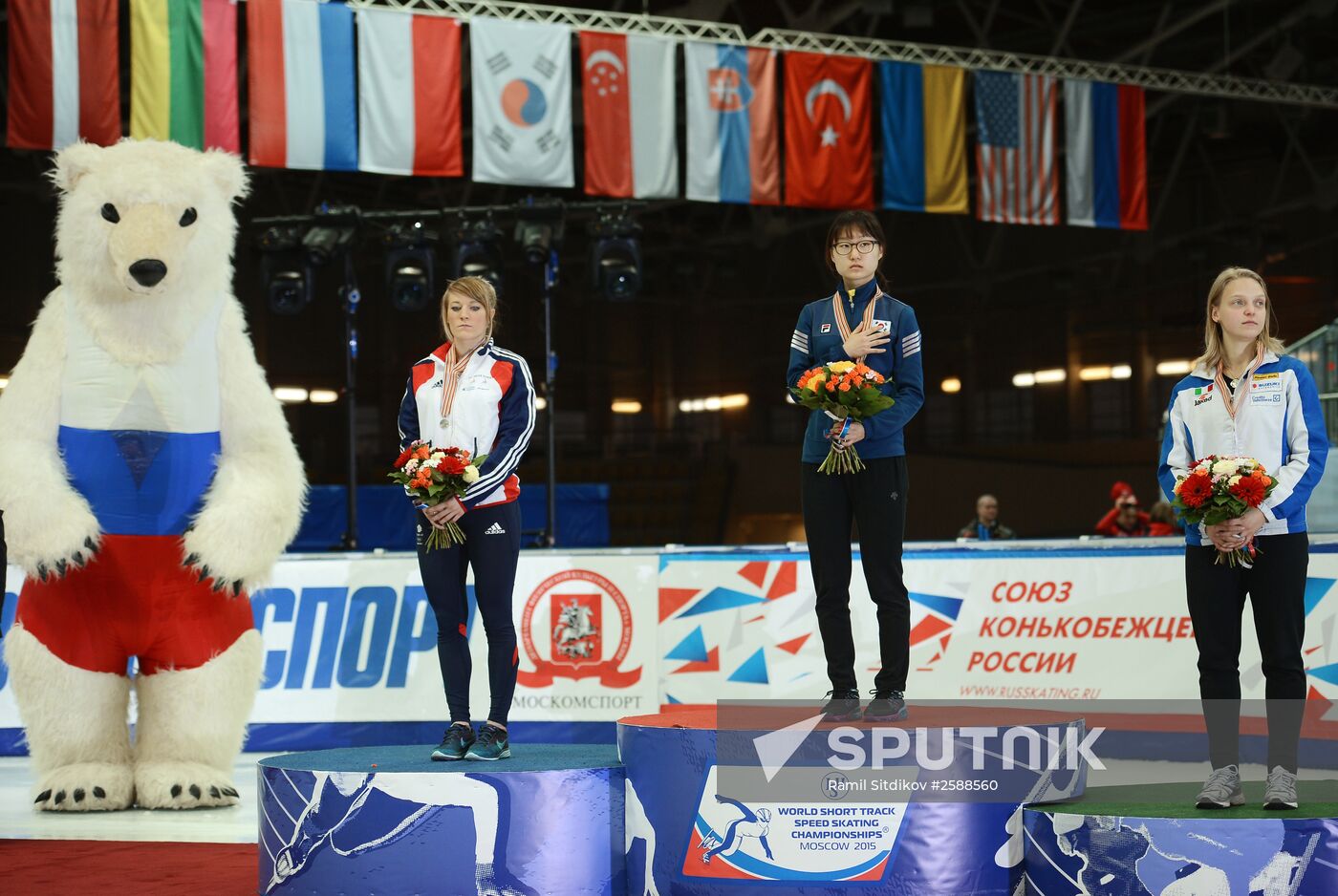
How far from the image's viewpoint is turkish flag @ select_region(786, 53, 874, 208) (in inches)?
452

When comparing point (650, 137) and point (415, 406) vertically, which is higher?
point (650, 137)

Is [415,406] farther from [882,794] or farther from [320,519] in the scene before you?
[320,519]

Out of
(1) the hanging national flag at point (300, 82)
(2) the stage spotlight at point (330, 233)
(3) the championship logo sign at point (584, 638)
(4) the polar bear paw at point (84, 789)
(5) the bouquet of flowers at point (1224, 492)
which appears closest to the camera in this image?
(5) the bouquet of flowers at point (1224, 492)

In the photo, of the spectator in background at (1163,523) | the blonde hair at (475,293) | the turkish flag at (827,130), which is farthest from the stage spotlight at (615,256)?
the blonde hair at (475,293)

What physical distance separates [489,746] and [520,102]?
7.18 meters

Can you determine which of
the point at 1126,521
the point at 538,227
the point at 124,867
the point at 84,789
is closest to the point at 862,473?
the point at 124,867

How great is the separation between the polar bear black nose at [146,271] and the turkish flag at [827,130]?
6342 millimetres

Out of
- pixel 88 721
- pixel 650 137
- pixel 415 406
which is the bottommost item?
pixel 88 721

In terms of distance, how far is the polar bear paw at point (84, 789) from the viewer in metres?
5.90

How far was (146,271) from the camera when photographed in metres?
5.98

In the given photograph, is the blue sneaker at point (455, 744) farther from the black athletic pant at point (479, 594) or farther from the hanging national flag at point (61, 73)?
the hanging national flag at point (61, 73)

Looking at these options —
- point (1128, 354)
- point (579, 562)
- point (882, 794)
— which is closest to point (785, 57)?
point (579, 562)

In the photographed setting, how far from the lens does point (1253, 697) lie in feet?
24.2

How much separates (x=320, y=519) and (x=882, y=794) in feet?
36.5
